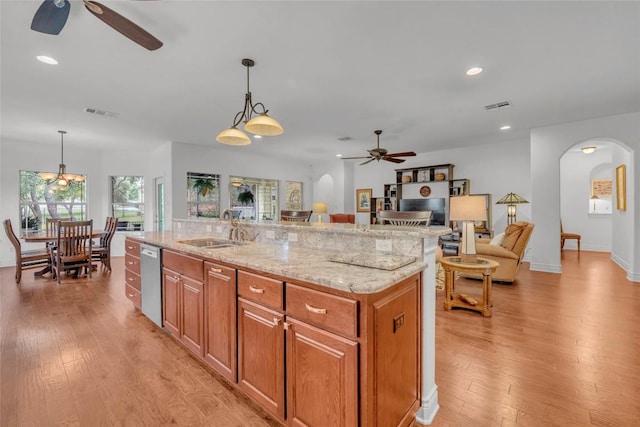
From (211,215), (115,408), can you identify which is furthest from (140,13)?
(211,215)

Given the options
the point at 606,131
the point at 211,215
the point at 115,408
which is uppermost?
the point at 606,131

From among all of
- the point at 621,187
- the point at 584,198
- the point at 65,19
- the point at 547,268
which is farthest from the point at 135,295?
the point at 584,198

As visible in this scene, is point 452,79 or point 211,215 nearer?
point 452,79

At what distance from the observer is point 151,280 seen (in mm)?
2879

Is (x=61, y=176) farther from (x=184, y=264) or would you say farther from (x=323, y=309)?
(x=323, y=309)

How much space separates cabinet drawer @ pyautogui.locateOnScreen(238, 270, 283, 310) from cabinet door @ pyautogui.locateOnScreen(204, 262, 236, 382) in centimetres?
10

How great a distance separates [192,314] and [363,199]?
7.19m

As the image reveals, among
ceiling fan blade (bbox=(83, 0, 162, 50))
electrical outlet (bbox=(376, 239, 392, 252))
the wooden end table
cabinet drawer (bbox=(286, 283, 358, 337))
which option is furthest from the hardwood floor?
ceiling fan blade (bbox=(83, 0, 162, 50))

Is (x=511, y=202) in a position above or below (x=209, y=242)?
above

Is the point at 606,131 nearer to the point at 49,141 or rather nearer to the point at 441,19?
the point at 441,19

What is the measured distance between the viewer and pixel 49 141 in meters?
6.14

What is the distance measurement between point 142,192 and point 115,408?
6928mm

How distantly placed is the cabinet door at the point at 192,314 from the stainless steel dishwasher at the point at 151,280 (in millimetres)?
515

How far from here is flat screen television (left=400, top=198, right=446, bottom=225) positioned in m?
7.38
